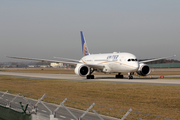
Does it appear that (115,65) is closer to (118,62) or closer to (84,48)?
(118,62)

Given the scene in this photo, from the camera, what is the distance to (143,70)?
4769 cm

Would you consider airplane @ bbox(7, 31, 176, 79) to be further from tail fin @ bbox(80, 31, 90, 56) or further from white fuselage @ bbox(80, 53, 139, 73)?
tail fin @ bbox(80, 31, 90, 56)

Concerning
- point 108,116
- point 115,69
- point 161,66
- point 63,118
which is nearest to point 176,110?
point 108,116

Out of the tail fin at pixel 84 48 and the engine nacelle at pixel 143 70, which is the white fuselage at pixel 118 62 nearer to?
the engine nacelle at pixel 143 70

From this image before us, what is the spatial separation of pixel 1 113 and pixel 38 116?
3.64 meters

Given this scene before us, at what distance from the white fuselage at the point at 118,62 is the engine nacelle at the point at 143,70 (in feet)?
11.7

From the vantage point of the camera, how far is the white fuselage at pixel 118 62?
43.4 metres

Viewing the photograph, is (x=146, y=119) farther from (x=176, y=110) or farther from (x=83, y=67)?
(x=83, y=67)

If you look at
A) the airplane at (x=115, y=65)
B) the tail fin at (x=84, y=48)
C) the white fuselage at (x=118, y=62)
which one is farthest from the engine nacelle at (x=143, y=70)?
the tail fin at (x=84, y=48)

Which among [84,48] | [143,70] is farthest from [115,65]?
[84,48]

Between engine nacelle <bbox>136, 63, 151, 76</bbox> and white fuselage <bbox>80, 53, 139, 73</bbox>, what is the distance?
11.7 ft

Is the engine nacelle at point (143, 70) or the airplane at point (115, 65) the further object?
the engine nacelle at point (143, 70)

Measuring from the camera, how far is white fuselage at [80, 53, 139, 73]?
142ft

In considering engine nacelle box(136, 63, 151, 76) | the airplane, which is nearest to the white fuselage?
the airplane
